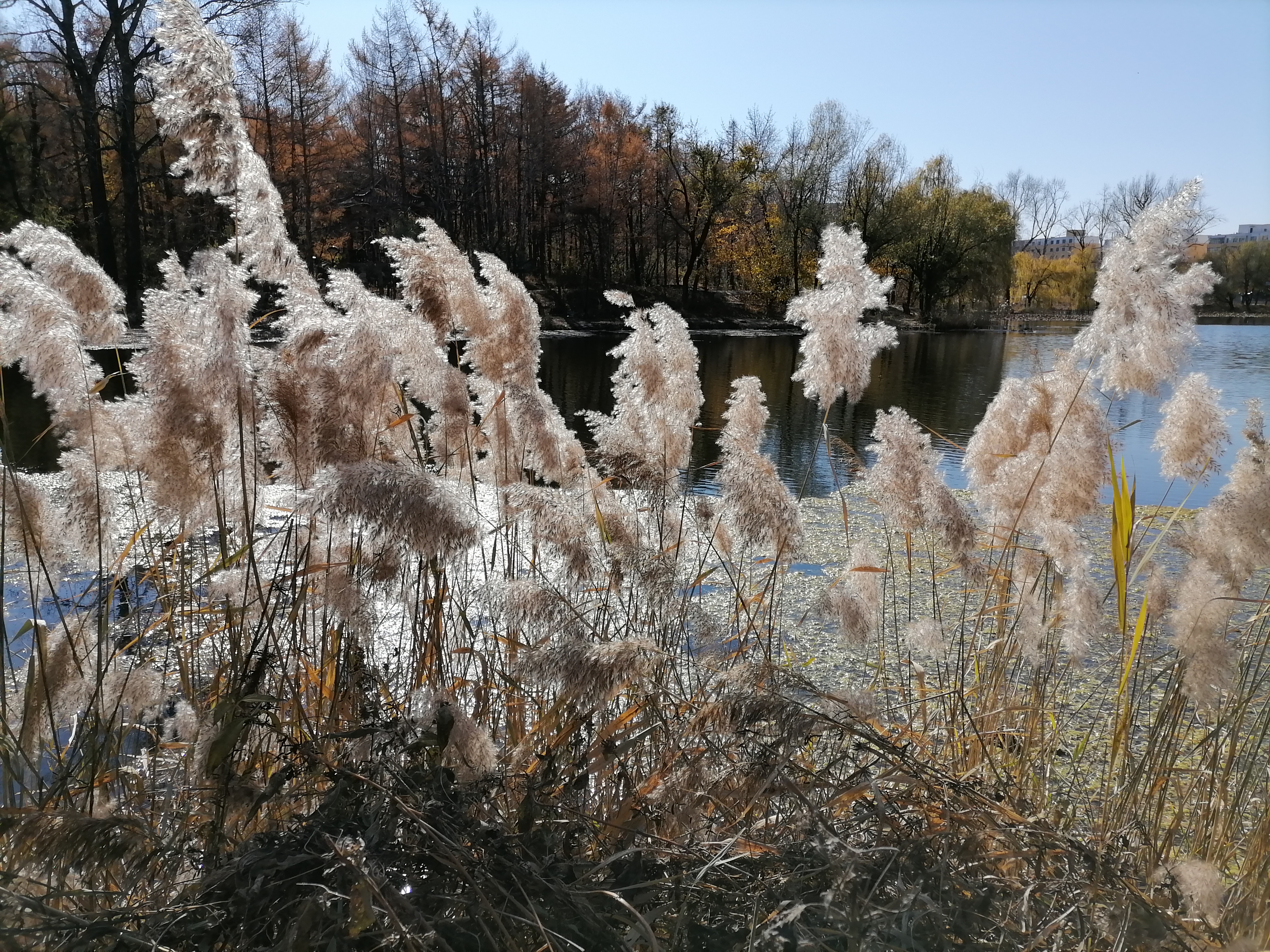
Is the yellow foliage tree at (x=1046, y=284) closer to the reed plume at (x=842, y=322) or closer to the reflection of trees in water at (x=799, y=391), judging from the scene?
the reflection of trees in water at (x=799, y=391)

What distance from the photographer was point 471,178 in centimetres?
3309

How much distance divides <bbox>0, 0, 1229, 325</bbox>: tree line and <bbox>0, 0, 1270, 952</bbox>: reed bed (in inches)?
497

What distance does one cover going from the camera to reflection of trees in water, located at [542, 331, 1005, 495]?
11.4 meters

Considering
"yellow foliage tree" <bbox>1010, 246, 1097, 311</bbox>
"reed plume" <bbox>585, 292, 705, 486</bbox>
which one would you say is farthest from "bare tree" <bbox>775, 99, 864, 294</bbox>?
"reed plume" <bbox>585, 292, 705, 486</bbox>

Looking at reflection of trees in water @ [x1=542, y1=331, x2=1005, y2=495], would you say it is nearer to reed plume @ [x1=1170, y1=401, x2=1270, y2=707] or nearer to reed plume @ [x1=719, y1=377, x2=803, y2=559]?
reed plume @ [x1=719, y1=377, x2=803, y2=559]

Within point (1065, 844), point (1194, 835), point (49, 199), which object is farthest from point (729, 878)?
point (49, 199)

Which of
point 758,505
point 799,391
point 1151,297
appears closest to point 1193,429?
point 1151,297

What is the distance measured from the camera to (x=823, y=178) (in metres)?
42.6

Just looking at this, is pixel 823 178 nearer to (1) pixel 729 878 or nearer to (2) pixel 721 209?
(2) pixel 721 209

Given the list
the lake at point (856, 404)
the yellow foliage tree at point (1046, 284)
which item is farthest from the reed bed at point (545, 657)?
the yellow foliage tree at point (1046, 284)

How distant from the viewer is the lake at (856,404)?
29.1 feet

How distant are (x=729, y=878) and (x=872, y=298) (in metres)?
1.75

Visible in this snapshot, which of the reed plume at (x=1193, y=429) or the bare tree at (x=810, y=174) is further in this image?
the bare tree at (x=810, y=174)

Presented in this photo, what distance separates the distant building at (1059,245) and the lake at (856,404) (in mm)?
2511
